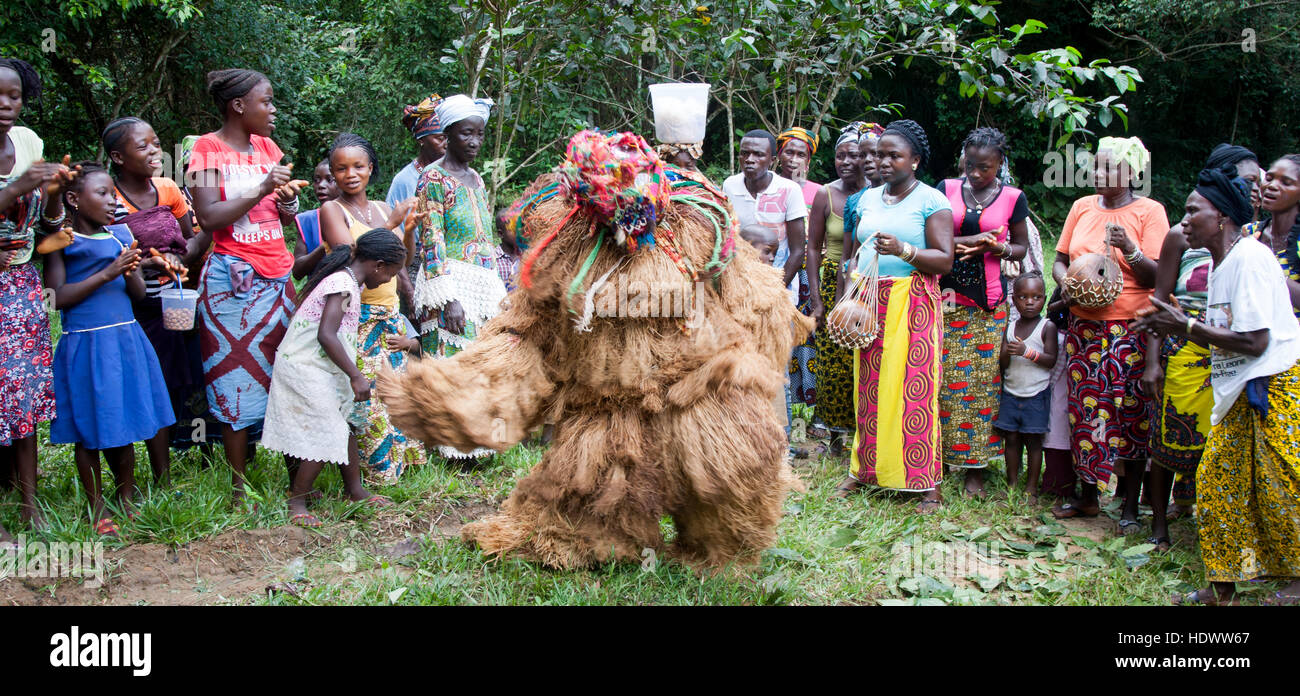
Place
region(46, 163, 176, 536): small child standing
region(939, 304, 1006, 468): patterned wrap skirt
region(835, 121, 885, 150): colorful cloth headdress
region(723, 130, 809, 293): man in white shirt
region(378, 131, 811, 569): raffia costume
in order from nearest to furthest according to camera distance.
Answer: region(378, 131, 811, 569): raffia costume, region(46, 163, 176, 536): small child standing, region(939, 304, 1006, 468): patterned wrap skirt, region(723, 130, 809, 293): man in white shirt, region(835, 121, 885, 150): colorful cloth headdress

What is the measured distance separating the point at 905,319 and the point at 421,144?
340 cm

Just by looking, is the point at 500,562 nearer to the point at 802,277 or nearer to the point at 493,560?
the point at 493,560

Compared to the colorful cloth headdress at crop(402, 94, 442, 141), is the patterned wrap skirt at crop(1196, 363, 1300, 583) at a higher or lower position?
lower

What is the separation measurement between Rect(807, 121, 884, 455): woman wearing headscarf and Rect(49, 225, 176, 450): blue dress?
404 cm

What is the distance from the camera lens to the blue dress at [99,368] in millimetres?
4379

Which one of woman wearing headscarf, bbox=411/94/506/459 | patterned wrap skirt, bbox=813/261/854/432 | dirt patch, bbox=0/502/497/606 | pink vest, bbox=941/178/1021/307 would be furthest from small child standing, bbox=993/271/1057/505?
dirt patch, bbox=0/502/497/606

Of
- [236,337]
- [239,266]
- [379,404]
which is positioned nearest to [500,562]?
[379,404]

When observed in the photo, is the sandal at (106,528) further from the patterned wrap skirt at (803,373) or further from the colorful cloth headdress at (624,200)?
the patterned wrap skirt at (803,373)

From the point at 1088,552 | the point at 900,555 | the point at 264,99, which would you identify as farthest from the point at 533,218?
the point at 1088,552

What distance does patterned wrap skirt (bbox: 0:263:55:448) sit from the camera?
4148 millimetres

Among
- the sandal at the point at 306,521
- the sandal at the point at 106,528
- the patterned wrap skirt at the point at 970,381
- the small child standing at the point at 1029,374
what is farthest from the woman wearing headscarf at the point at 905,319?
the sandal at the point at 106,528

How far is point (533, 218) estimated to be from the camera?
4.00m

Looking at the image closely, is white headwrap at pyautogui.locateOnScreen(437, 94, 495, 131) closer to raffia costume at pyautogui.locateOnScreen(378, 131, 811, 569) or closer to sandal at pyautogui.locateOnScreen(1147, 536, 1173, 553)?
raffia costume at pyautogui.locateOnScreen(378, 131, 811, 569)

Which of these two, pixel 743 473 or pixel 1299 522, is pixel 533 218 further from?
pixel 1299 522
